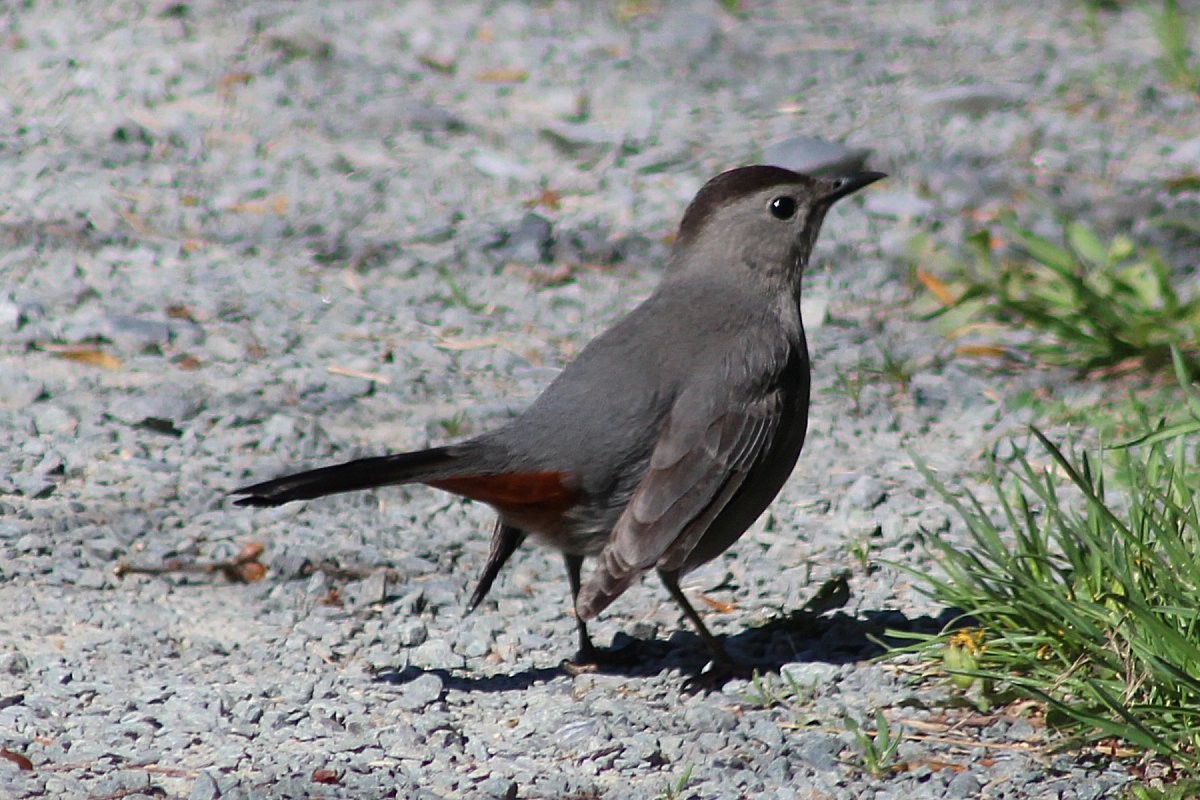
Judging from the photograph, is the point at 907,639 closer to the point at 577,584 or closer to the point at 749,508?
the point at 749,508

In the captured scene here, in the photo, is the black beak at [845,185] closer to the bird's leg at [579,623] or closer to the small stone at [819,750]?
the bird's leg at [579,623]

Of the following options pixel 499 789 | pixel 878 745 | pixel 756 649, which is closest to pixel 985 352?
pixel 756 649

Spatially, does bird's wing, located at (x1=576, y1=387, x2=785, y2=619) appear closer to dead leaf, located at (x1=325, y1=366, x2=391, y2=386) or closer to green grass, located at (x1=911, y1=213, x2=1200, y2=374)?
dead leaf, located at (x1=325, y1=366, x2=391, y2=386)

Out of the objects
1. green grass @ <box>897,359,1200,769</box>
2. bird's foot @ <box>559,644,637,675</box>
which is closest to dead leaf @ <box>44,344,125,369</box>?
bird's foot @ <box>559,644,637,675</box>

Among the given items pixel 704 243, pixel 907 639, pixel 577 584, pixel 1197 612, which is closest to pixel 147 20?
pixel 704 243

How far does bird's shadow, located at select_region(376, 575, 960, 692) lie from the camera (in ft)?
14.3

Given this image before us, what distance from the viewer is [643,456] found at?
446 centimetres

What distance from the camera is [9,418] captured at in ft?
17.9

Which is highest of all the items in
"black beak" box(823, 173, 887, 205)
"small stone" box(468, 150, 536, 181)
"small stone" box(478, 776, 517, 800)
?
"black beak" box(823, 173, 887, 205)

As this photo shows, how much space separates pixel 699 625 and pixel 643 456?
47cm

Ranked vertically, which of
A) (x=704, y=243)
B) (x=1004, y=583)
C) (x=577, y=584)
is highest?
(x=704, y=243)

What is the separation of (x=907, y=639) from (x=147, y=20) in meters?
5.96

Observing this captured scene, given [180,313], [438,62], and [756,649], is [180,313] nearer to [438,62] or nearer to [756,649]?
[756,649]

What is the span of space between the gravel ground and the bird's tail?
49 centimetres
